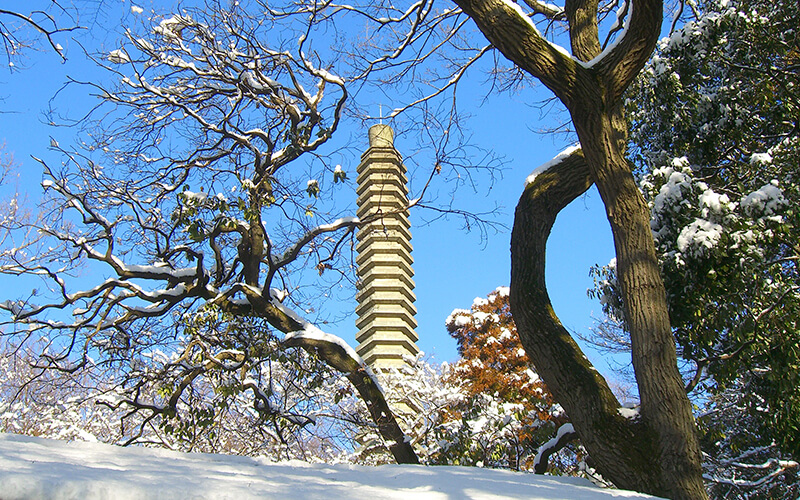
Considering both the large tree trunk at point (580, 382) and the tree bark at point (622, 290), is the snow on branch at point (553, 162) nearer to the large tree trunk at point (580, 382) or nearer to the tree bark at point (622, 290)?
the large tree trunk at point (580, 382)

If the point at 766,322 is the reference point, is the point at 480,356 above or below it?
above

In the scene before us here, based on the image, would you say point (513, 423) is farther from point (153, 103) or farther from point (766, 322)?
point (153, 103)

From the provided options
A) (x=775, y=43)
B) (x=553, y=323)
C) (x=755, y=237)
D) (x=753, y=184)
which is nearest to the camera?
(x=553, y=323)

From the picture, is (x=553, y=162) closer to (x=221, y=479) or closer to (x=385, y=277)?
(x=221, y=479)

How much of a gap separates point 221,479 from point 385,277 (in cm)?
1273

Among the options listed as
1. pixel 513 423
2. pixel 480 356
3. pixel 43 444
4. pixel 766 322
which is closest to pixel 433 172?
pixel 513 423

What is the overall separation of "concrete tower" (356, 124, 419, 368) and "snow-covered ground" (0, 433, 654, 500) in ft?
34.3

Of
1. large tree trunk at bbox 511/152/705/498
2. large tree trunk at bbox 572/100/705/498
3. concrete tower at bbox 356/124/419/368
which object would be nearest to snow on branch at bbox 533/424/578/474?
large tree trunk at bbox 511/152/705/498

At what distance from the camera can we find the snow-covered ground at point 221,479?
9.91 ft

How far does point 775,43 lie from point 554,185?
18.3 ft

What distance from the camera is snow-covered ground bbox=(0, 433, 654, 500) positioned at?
9.91ft

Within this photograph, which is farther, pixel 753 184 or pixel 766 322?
pixel 753 184

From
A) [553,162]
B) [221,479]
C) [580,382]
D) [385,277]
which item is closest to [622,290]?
[580,382]

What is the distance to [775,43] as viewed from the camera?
9547mm
